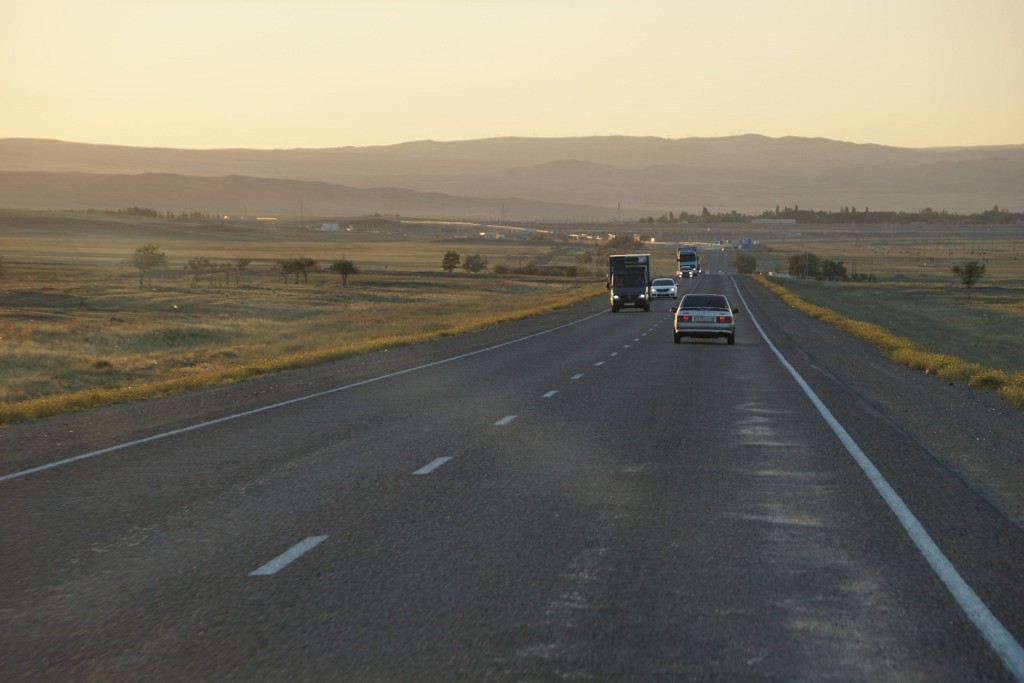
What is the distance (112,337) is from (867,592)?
154ft

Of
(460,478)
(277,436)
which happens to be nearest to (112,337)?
(277,436)

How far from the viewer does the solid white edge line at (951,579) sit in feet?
21.0

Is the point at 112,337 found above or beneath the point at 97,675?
beneath

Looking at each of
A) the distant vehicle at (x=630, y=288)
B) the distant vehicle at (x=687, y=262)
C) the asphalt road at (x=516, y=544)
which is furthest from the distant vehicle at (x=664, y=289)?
the asphalt road at (x=516, y=544)

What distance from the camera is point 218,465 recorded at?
530 inches

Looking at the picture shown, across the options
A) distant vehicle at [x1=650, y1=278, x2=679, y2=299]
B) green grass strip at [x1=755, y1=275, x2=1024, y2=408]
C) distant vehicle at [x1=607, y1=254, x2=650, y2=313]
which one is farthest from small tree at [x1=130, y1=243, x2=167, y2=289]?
green grass strip at [x1=755, y1=275, x2=1024, y2=408]

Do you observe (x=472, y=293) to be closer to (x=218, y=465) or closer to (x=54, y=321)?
(x=54, y=321)

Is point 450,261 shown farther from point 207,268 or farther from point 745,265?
point 745,265

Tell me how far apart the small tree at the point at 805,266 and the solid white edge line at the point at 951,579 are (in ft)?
461

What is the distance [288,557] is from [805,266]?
15254cm

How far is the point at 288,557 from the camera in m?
8.71

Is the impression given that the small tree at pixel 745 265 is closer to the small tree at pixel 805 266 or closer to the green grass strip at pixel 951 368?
the small tree at pixel 805 266

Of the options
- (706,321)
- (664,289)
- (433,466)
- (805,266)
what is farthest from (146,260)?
(433,466)

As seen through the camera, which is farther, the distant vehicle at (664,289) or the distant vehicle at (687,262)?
the distant vehicle at (687,262)
